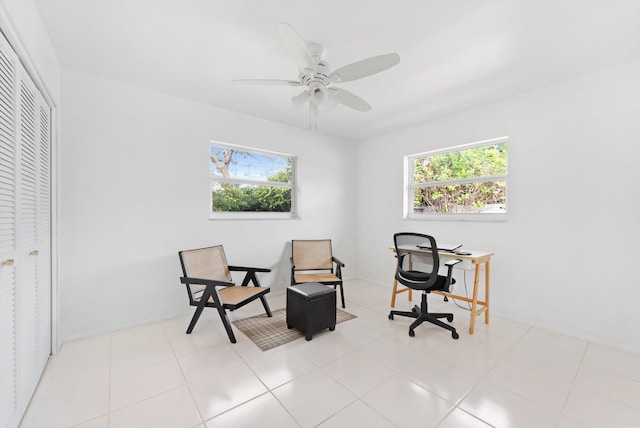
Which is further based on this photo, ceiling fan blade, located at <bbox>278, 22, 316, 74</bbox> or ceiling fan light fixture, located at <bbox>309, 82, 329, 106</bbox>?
ceiling fan light fixture, located at <bbox>309, 82, 329, 106</bbox>

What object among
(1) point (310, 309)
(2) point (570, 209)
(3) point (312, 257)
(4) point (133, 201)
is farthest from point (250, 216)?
(2) point (570, 209)

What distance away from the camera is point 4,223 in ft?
4.57

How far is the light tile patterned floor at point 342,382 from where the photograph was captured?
1598 mm

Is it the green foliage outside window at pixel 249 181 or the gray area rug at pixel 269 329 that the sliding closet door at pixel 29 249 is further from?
the green foliage outside window at pixel 249 181

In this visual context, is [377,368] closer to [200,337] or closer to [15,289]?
[200,337]

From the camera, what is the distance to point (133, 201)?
2.85 metres

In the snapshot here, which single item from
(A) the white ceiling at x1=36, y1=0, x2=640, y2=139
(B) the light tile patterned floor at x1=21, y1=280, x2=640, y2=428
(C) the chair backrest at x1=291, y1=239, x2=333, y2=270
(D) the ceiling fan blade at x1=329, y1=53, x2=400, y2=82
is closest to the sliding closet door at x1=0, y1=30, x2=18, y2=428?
(B) the light tile patterned floor at x1=21, y1=280, x2=640, y2=428

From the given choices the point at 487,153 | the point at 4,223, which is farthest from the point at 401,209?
the point at 4,223

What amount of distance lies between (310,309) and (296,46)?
7.04ft

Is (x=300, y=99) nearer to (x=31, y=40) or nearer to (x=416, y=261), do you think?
(x=31, y=40)

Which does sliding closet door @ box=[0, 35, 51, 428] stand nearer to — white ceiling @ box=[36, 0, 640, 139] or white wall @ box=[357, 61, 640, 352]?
white ceiling @ box=[36, 0, 640, 139]

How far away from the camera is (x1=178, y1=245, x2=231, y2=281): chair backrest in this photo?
9.30 feet

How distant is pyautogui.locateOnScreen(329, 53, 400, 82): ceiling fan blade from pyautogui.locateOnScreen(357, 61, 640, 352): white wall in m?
2.13

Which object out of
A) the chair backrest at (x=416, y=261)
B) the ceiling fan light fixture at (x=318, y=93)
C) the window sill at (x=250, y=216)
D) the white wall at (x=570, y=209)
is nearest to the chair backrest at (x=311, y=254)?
the window sill at (x=250, y=216)
